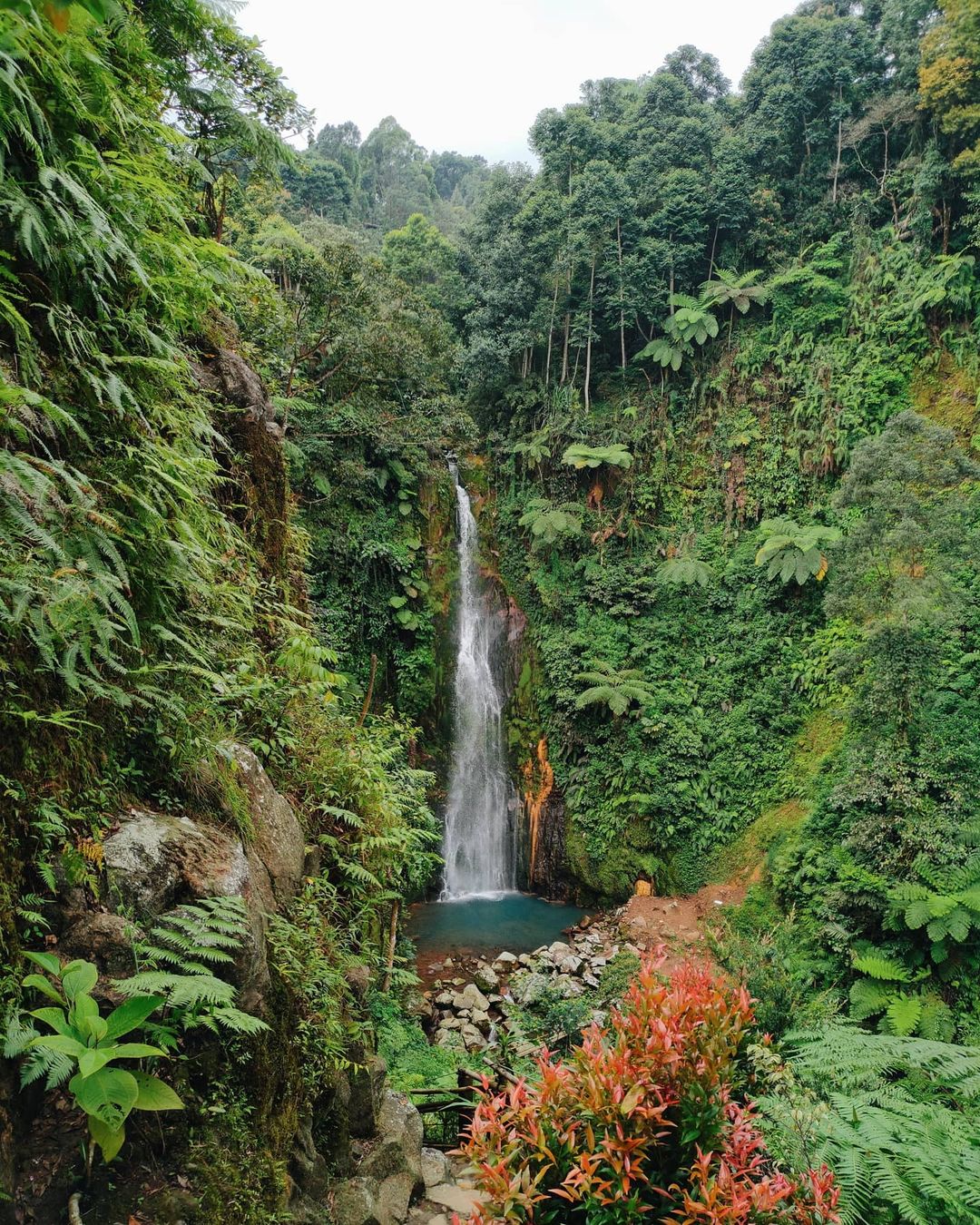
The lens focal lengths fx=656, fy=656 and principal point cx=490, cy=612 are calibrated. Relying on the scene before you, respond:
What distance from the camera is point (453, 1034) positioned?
7488 millimetres

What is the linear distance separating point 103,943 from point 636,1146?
185 centimetres

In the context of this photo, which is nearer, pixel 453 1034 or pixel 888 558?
pixel 453 1034

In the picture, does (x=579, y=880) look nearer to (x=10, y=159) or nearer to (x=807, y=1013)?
(x=807, y=1013)

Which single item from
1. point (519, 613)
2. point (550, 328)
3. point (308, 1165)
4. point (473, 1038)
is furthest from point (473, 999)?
point (550, 328)

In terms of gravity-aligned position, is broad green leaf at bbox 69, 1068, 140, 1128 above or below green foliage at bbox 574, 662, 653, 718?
below

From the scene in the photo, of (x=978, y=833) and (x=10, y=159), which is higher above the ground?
(x=10, y=159)

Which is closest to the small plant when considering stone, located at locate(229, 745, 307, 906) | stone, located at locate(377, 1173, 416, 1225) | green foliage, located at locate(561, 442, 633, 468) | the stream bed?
stone, located at locate(229, 745, 307, 906)

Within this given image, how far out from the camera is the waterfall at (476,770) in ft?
43.0

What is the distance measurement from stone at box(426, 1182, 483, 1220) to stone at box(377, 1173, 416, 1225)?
0.73 ft

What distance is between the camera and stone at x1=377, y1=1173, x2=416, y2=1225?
10.6 ft

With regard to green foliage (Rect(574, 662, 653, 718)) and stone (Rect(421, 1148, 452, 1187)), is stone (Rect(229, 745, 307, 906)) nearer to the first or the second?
stone (Rect(421, 1148, 452, 1187))

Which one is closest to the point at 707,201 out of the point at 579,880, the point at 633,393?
the point at 633,393

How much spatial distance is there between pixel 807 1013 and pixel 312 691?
18.4 feet

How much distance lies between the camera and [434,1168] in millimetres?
4062
